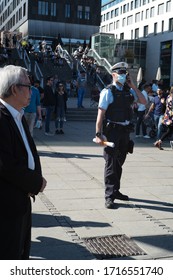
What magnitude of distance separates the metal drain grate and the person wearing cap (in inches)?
45.0

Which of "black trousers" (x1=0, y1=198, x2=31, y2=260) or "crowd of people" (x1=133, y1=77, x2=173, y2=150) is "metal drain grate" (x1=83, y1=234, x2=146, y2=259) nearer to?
"black trousers" (x1=0, y1=198, x2=31, y2=260)

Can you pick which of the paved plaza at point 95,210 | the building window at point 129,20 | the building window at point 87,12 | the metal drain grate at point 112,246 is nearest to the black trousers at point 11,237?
the paved plaza at point 95,210

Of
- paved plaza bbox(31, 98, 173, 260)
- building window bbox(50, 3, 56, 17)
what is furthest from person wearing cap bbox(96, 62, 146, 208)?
building window bbox(50, 3, 56, 17)

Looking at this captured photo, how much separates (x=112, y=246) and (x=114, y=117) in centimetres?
197

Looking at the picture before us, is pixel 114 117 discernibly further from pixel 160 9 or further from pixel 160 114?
pixel 160 9

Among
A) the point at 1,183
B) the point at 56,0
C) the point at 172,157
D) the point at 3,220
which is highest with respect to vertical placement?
the point at 56,0

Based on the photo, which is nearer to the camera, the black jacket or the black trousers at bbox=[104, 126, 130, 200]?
the black jacket

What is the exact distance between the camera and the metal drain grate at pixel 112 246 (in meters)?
4.21

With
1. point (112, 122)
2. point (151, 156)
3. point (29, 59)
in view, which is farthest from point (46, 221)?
point (29, 59)

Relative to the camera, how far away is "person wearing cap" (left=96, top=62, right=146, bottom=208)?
18.4 feet
